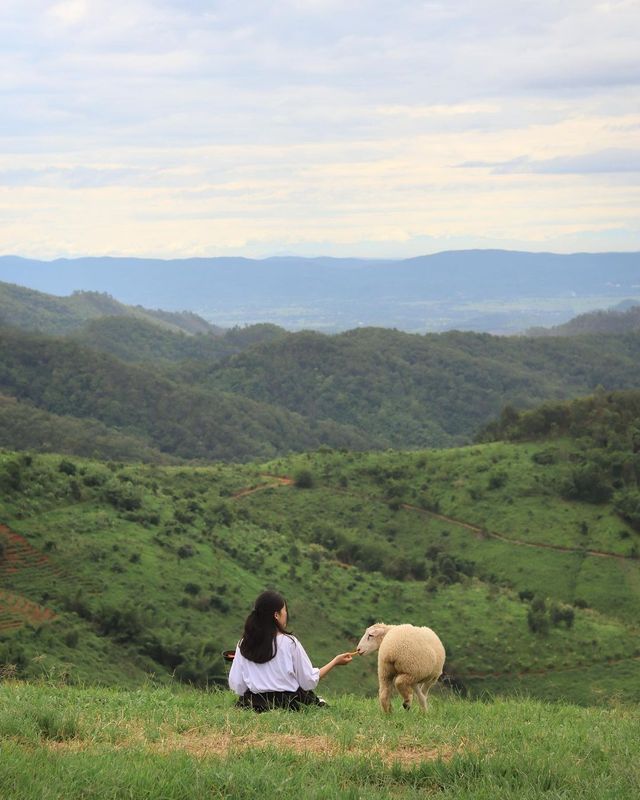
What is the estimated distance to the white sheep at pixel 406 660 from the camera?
901 cm

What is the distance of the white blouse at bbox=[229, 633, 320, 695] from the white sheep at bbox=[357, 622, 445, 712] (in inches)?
24.8

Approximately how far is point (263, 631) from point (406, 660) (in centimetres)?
136

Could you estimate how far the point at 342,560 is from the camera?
148ft

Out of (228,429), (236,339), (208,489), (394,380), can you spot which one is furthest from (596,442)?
(236,339)

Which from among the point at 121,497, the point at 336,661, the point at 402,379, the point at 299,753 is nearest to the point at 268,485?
the point at 121,497

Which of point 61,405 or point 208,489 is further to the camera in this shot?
point 61,405

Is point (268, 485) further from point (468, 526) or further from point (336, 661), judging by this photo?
point (336, 661)

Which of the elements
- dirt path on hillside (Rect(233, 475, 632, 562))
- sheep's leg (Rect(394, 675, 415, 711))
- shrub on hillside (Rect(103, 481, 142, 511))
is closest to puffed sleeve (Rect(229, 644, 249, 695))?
sheep's leg (Rect(394, 675, 415, 711))

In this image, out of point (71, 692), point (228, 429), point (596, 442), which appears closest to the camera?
point (71, 692)

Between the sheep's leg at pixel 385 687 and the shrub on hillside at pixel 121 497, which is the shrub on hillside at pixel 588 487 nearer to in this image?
the shrub on hillside at pixel 121 497

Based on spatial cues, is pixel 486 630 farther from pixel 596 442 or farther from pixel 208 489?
pixel 596 442

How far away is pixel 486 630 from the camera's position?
34219 millimetres

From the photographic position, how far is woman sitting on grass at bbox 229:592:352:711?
29.0 ft

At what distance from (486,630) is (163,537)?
12054 millimetres
